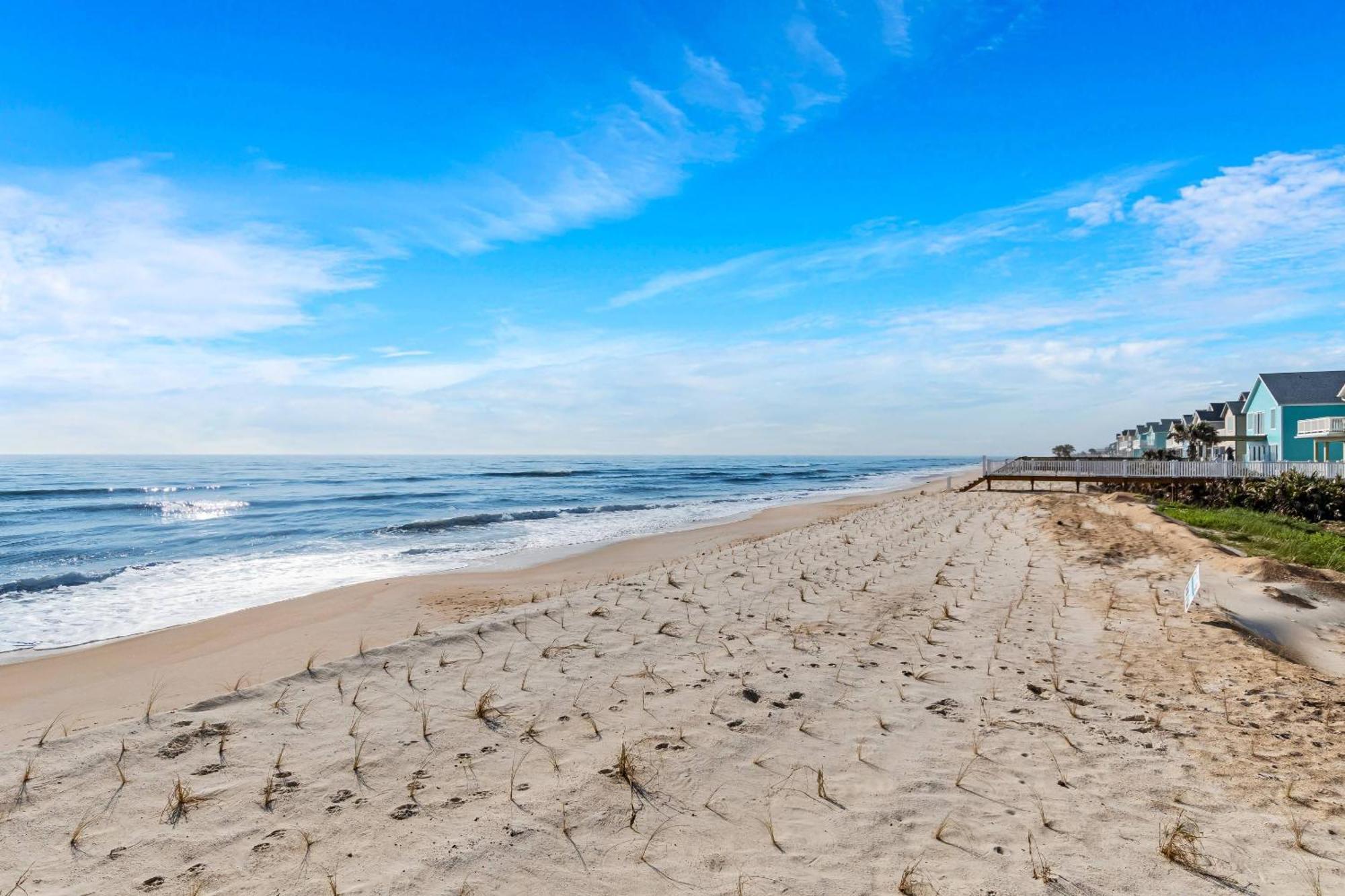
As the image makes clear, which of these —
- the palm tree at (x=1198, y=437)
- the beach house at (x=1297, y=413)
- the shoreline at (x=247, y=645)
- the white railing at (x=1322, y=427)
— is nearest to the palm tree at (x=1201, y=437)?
the palm tree at (x=1198, y=437)

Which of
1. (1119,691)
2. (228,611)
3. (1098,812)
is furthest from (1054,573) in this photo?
(228,611)

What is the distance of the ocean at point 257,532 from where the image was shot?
42.0ft

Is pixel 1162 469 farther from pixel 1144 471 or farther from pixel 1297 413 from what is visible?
pixel 1297 413


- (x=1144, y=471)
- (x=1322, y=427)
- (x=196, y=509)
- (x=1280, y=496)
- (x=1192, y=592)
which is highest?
(x=1322, y=427)

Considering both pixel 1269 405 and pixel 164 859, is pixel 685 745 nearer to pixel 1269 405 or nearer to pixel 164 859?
pixel 164 859

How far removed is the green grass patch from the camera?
→ 44.4 ft

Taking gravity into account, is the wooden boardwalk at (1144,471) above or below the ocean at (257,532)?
above

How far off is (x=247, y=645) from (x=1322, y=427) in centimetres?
4938

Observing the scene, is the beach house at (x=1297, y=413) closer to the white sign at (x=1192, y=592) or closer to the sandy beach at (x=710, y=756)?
the white sign at (x=1192, y=592)

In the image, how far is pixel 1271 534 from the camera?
1684 cm

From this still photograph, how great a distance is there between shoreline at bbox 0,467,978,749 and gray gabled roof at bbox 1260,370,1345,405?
47212 millimetres

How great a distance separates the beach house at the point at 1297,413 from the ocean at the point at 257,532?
2332 centimetres

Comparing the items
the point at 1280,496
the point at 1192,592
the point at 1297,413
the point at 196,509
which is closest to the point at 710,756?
the point at 1192,592

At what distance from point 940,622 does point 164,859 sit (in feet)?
23.7
